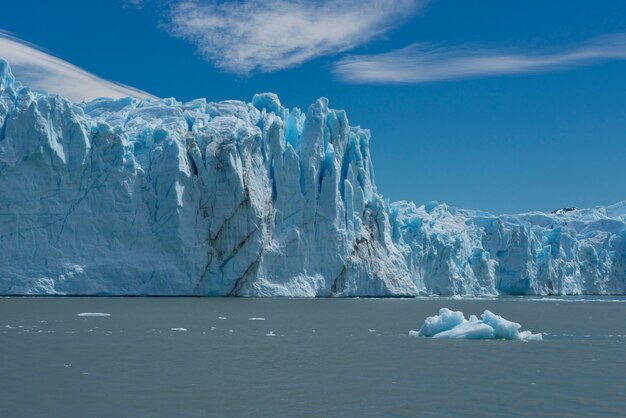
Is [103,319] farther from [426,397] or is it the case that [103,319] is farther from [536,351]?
[426,397]

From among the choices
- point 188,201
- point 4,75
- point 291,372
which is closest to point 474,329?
point 291,372

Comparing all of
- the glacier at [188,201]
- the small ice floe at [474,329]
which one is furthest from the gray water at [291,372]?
the glacier at [188,201]

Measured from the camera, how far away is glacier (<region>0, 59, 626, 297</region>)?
140ft

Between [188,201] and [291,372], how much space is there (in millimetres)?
32508

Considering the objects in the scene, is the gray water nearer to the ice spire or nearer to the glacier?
the glacier

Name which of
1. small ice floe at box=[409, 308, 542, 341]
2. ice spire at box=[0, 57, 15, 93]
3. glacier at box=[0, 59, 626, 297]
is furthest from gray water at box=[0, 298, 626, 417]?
ice spire at box=[0, 57, 15, 93]

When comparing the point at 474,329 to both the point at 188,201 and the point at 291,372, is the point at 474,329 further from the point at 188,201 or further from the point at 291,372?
the point at 188,201

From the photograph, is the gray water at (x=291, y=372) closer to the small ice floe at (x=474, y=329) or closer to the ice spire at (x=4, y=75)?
the small ice floe at (x=474, y=329)

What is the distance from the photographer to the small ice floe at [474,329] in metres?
21.8

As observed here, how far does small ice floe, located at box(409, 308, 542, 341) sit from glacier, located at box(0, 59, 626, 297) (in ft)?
81.3

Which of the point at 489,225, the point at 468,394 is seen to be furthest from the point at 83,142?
the point at 489,225

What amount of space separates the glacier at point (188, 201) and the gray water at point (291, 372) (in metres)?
18.2

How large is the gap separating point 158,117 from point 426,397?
40008 mm

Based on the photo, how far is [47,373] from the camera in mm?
13453
